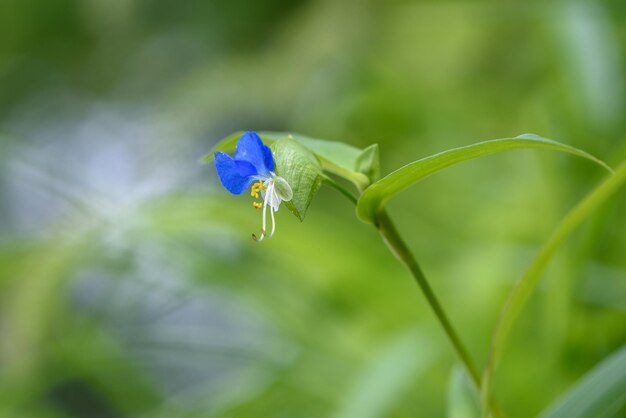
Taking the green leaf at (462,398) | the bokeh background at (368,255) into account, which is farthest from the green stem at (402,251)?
the bokeh background at (368,255)

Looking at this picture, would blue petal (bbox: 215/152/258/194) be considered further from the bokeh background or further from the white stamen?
the bokeh background

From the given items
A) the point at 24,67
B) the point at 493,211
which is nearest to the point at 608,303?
the point at 493,211

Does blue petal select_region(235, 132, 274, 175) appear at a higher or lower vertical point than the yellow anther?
higher

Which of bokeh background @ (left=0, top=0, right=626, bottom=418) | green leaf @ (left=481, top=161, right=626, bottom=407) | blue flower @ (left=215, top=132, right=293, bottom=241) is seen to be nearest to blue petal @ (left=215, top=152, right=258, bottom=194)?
blue flower @ (left=215, top=132, right=293, bottom=241)

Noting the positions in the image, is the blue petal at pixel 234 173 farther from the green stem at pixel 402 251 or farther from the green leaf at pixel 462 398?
the green leaf at pixel 462 398

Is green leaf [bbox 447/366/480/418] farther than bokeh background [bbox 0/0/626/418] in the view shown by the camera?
No

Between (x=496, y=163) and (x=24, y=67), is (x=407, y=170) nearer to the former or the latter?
(x=496, y=163)

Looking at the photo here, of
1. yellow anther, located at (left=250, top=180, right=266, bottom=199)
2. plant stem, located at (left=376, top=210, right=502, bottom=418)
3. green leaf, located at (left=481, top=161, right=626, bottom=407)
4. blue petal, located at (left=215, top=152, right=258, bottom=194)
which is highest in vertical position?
blue petal, located at (left=215, top=152, right=258, bottom=194)
